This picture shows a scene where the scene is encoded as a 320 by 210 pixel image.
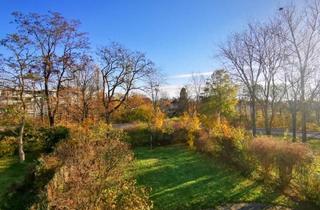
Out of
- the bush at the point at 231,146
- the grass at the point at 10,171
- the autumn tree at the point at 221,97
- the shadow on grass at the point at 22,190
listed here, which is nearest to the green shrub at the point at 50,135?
the grass at the point at 10,171

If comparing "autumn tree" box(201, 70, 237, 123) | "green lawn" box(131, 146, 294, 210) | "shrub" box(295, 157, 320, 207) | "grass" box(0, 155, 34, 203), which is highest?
"autumn tree" box(201, 70, 237, 123)

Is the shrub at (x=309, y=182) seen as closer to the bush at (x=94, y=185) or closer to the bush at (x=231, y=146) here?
the bush at (x=231, y=146)

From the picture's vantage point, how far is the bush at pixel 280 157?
10406 millimetres

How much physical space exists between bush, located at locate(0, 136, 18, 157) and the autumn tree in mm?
24318

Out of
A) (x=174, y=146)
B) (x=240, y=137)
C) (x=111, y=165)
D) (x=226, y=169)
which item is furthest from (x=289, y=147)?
(x=174, y=146)

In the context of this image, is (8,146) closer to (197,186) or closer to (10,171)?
(10,171)

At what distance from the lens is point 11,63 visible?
19188 mm

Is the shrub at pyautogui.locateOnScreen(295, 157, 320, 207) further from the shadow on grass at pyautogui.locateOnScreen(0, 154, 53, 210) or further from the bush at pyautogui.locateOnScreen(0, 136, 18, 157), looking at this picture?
the bush at pyautogui.locateOnScreen(0, 136, 18, 157)

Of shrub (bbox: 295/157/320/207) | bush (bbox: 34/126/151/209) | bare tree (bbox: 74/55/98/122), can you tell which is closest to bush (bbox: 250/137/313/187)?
shrub (bbox: 295/157/320/207)

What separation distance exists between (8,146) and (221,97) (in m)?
26.8

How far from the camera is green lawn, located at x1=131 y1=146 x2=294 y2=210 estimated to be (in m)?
10.1

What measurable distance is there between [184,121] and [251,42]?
10443 millimetres

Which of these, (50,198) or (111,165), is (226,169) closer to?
(111,165)

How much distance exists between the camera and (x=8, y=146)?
20.2m
